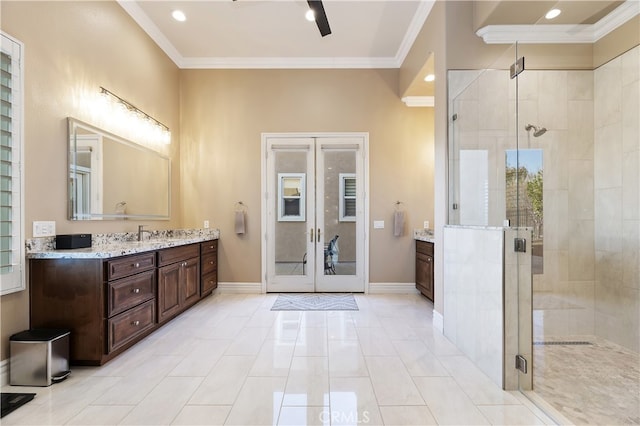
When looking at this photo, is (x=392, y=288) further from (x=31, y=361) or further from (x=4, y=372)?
(x=4, y=372)

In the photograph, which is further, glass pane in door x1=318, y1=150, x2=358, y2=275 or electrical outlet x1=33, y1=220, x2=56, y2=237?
glass pane in door x1=318, y1=150, x2=358, y2=275

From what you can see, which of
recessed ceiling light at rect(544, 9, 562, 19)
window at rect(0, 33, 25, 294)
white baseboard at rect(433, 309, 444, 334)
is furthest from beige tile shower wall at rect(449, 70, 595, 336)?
window at rect(0, 33, 25, 294)

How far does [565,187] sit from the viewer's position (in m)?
3.03

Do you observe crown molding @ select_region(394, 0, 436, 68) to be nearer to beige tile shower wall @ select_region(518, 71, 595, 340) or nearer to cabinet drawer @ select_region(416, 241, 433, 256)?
beige tile shower wall @ select_region(518, 71, 595, 340)

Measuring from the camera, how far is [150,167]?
4.09m

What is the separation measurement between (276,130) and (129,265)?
119 inches

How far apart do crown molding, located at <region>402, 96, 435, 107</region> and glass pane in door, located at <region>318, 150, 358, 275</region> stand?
3.81 ft

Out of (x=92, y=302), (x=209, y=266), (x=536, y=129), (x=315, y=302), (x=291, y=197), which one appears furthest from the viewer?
(x=291, y=197)

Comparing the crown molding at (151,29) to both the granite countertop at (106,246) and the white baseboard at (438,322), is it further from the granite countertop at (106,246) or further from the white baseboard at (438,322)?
the white baseboard at (438,322)

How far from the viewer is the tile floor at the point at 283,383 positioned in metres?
1.84

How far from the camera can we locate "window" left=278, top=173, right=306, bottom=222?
4.99 m

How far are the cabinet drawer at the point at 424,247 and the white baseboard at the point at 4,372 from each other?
4248 millimetres

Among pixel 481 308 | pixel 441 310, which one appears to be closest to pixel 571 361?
pixel 481 308

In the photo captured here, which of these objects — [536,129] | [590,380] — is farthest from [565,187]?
[590,380]
